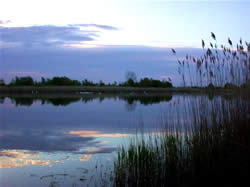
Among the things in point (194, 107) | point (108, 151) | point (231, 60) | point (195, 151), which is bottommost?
point (108, 151)

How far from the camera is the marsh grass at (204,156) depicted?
3.98 metres

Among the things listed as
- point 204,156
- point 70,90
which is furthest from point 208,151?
point 70,90

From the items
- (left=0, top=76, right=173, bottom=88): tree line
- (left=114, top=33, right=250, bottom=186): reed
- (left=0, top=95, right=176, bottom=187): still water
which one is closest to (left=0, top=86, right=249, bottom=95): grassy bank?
(left=0, top=76, right=173, bottom=88): tree line

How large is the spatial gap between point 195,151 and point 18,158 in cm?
398

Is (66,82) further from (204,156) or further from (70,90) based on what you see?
(204,156)

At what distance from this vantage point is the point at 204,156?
Result: 4.12 meters

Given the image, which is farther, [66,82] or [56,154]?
[66,82]

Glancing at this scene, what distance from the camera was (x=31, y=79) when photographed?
43.7 m

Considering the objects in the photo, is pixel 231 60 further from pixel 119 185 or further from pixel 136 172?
pixel 119 185

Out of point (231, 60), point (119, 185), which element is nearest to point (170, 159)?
point (119, 185)

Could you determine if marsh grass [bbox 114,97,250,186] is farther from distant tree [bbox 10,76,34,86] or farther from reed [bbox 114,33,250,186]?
distant tree [bbox 10,76,34,86]

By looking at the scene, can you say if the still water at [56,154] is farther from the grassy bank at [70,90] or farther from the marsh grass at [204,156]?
the grassy bank at [70,90]

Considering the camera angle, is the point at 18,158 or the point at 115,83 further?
the point at 115,83

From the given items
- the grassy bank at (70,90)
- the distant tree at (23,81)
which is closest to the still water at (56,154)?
the grassy bank at (70,90)
